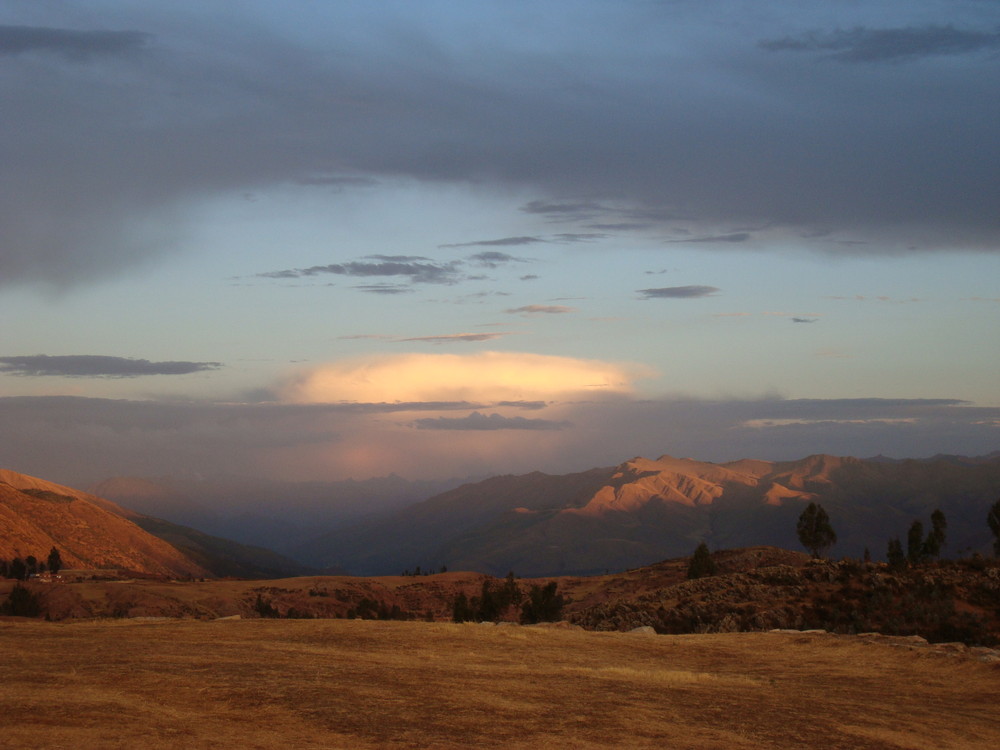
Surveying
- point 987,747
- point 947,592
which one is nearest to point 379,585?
point 947,592

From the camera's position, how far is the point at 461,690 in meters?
18.9

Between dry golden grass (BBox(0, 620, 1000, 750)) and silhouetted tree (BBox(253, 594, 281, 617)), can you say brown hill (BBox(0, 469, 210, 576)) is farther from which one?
dry golden grass (BBox(0, 620, 1000, 750))

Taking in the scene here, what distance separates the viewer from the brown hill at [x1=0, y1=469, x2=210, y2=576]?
386 ft

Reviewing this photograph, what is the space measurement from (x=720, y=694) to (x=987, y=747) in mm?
5232

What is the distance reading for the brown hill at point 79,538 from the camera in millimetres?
117562

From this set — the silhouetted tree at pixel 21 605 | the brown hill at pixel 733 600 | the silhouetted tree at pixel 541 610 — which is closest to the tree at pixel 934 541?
the brown hill at pixel 733 600

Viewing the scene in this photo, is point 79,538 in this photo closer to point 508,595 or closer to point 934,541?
point 508,595

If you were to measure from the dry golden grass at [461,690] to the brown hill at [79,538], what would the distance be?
97132 mm

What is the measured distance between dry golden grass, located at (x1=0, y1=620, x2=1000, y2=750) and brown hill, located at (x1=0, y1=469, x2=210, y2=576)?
3824 inches

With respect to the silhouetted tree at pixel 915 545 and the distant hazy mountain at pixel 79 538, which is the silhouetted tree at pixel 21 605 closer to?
the distant hazy mountain at pixel 79 538

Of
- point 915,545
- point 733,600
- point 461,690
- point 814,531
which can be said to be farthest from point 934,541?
point 461,690

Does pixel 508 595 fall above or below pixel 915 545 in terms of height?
below

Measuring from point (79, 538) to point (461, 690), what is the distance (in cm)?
13090

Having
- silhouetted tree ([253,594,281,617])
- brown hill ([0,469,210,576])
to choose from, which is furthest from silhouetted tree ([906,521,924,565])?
brown hill ([0,469,210,576])
